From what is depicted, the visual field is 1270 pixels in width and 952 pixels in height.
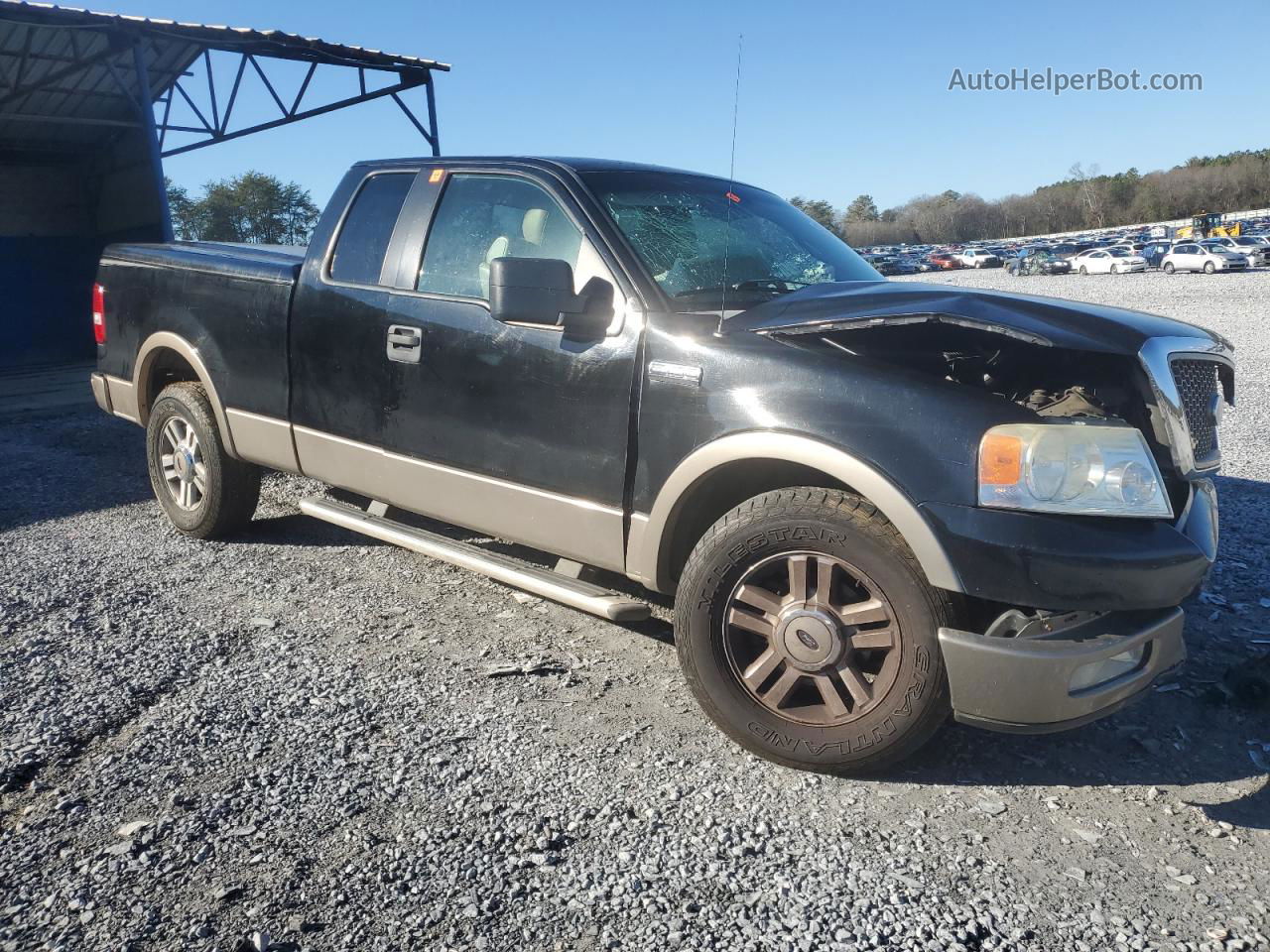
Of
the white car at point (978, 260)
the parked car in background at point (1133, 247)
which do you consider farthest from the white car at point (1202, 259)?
the white car at point (978, 260)

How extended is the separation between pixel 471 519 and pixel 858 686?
1.74 metres

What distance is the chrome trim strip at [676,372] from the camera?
3.19 meters

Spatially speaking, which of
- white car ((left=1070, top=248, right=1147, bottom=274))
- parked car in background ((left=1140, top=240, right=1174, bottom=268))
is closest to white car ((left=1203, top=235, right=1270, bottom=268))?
parked car in background ((left=1140, top=240, right=1174, bottom=268))

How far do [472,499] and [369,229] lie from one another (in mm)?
1444

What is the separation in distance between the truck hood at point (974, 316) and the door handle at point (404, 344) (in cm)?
141

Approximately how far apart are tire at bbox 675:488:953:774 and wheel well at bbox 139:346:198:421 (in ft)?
11.8

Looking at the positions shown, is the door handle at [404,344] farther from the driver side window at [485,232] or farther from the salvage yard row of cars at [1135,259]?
the salvage yard row of cars at [1135,259]

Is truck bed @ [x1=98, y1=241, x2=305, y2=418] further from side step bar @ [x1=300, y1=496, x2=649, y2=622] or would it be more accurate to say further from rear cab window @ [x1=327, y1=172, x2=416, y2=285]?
side step bar @ [x1=300, y1=496, x2=649, y2=622]

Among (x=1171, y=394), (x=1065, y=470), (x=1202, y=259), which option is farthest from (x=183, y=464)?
(x=1202, y=259)

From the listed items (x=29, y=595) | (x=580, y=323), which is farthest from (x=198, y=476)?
(x=580, y=323)

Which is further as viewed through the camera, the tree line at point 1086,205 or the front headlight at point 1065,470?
the tree line at point 1086,205

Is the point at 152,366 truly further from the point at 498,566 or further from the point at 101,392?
the point at 498,566

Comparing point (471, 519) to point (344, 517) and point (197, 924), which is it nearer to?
point (344, 517)

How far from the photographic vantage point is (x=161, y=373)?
5625 mm
